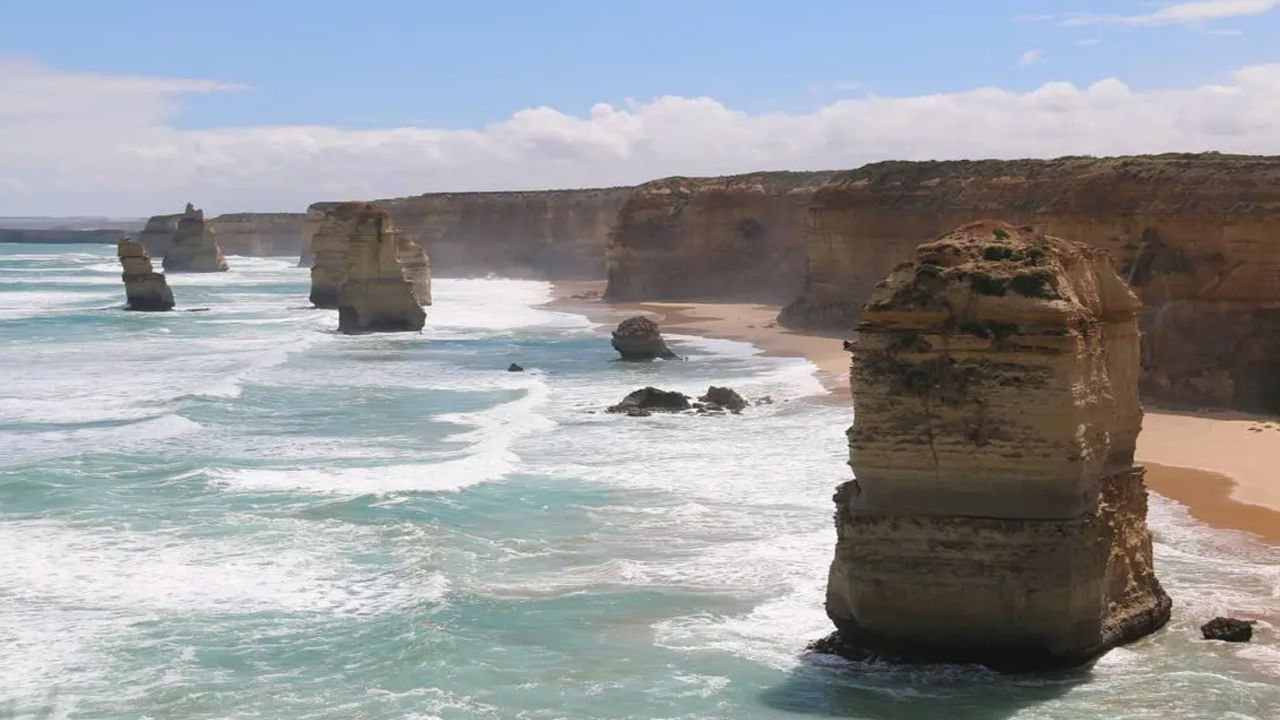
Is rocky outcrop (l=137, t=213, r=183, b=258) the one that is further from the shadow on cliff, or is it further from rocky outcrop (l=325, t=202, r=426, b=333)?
the shadow on cliff

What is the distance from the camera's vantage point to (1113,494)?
13.2 m

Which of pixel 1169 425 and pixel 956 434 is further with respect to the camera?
pixel 1169 425

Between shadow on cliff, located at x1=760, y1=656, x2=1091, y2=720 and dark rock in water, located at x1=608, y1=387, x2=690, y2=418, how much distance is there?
16732mm

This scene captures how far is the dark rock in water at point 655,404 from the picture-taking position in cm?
2942

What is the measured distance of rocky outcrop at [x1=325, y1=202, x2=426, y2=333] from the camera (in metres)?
46.5

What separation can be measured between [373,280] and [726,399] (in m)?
21.5

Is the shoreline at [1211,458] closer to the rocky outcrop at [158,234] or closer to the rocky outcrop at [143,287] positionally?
the rocky outcrop at [143,287]

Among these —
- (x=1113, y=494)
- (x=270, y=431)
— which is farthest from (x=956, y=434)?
(x=270, y=431)

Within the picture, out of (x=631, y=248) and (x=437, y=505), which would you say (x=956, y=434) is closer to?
(x=437, y=505)

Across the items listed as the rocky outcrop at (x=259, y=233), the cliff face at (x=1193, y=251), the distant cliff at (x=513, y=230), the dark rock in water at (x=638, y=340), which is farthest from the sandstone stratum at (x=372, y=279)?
the rocky outcrop at (x=259, y=233)

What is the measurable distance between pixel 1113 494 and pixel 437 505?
10.2 meters

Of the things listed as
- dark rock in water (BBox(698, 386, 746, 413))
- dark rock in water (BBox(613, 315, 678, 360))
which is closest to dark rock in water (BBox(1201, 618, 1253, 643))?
dark rock in water (BBox(698, 386, 746, 413))

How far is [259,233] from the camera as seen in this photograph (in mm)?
149625

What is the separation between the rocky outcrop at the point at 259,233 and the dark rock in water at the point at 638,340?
367ft
